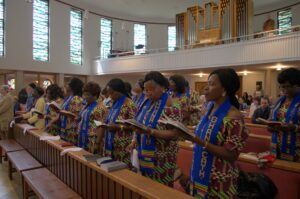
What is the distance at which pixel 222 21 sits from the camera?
32.5 feet

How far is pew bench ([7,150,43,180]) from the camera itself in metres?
3.24

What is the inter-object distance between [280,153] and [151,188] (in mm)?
1463

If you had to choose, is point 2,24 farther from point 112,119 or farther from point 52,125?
point 112,119

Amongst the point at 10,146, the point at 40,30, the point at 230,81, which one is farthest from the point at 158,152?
the point at 40,30

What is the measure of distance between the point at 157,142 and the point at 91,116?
42.9 inches

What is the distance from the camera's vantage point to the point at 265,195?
78.9 inches

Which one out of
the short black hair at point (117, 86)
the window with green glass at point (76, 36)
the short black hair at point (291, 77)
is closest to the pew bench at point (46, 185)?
the short black hair at point (117, 86)

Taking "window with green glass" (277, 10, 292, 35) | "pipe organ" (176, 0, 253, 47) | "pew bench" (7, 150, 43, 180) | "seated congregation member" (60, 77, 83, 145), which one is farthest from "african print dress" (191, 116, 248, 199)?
"window with green glass" (277, 10, 292, 35)

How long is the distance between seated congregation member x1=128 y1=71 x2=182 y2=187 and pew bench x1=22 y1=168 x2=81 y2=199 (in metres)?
0.84

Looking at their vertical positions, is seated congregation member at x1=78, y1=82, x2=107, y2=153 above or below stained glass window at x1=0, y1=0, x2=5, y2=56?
below

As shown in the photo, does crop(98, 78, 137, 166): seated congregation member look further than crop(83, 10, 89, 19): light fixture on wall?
No

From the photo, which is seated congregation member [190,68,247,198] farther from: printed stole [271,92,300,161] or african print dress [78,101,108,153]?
african print dress [78,101,108,153]

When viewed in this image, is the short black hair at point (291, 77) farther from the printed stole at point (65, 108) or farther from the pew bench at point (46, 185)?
the printed stole at point (65, 108)

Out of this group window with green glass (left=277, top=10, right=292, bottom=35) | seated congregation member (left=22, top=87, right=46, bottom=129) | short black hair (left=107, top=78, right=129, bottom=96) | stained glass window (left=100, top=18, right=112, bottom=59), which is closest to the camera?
short black hair (left=107, top=78, right=129, bottom=96)
